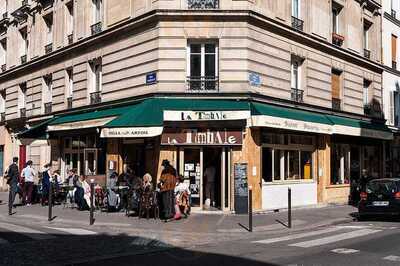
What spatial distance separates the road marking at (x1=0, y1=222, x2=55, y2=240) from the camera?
39.4 feet

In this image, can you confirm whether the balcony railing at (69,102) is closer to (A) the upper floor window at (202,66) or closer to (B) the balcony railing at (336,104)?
(A) the upper floor window at (202,66)

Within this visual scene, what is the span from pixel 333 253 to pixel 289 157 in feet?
35.1

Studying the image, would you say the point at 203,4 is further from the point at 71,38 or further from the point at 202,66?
the point at 71,38

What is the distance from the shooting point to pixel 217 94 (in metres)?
18.1

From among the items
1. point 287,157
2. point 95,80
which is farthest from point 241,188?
point 95,80

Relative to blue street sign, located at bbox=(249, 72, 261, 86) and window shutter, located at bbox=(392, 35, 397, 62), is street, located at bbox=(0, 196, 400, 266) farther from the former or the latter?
window shutter, located at bbox=(392, 35, 397, 62)

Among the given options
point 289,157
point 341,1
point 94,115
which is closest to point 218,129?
point 289,157

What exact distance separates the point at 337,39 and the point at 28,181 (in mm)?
14462

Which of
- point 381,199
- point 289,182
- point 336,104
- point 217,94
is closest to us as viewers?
point 381,199

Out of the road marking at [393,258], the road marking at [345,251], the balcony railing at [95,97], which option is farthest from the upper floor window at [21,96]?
the road marking at [393,258]

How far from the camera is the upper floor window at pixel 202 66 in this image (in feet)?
60.5

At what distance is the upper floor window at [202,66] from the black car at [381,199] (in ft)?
20.2

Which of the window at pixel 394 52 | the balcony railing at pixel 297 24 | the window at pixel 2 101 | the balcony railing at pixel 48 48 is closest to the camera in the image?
the balcony railing at pixel 297 24

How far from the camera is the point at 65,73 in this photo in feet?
79.6
